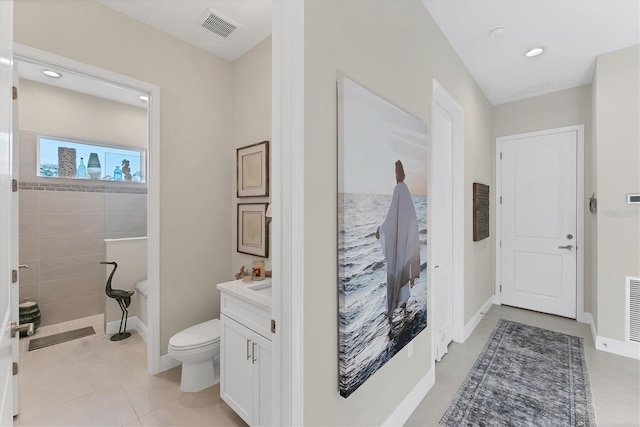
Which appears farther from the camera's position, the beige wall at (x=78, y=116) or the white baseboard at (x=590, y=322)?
the beige wall at (x=78, y=116)

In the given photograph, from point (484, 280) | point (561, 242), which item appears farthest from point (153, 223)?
point (561, 242)

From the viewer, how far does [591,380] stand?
229 centimetres

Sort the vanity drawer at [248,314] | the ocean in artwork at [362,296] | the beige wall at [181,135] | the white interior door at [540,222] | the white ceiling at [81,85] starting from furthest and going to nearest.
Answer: the white interior door at [540,222] < the white ceiling at [81,85] < the beige wall at [181,135] < the vanity drawer at [248,314] < the ocean in artwork at [362,296]

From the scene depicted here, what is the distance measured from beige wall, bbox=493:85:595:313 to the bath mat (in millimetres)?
5509

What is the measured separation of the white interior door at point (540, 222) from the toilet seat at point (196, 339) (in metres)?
3.85

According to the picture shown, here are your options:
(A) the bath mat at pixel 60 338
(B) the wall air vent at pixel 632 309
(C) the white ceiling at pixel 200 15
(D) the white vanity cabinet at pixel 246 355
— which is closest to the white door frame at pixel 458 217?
(B) the wall air vent at pixel 632 309

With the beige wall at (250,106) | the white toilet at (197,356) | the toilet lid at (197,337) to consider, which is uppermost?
the beige wall at (250,106)

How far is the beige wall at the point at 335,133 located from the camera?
121 centimetres

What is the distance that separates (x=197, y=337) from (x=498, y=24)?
340cm

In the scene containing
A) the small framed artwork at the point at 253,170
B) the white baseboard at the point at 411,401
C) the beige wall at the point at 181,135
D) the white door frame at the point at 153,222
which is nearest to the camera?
the white baseboard at the point at 411,401

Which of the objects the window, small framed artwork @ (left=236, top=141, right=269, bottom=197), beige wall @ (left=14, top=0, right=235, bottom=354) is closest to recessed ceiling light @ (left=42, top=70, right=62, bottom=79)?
the window

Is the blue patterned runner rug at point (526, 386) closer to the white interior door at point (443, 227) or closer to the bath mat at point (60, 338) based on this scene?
the white interior door at point (443, 227)

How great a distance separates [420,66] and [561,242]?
3.10 metres

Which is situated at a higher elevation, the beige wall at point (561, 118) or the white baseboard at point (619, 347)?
the beige wall at point (561, 118)
